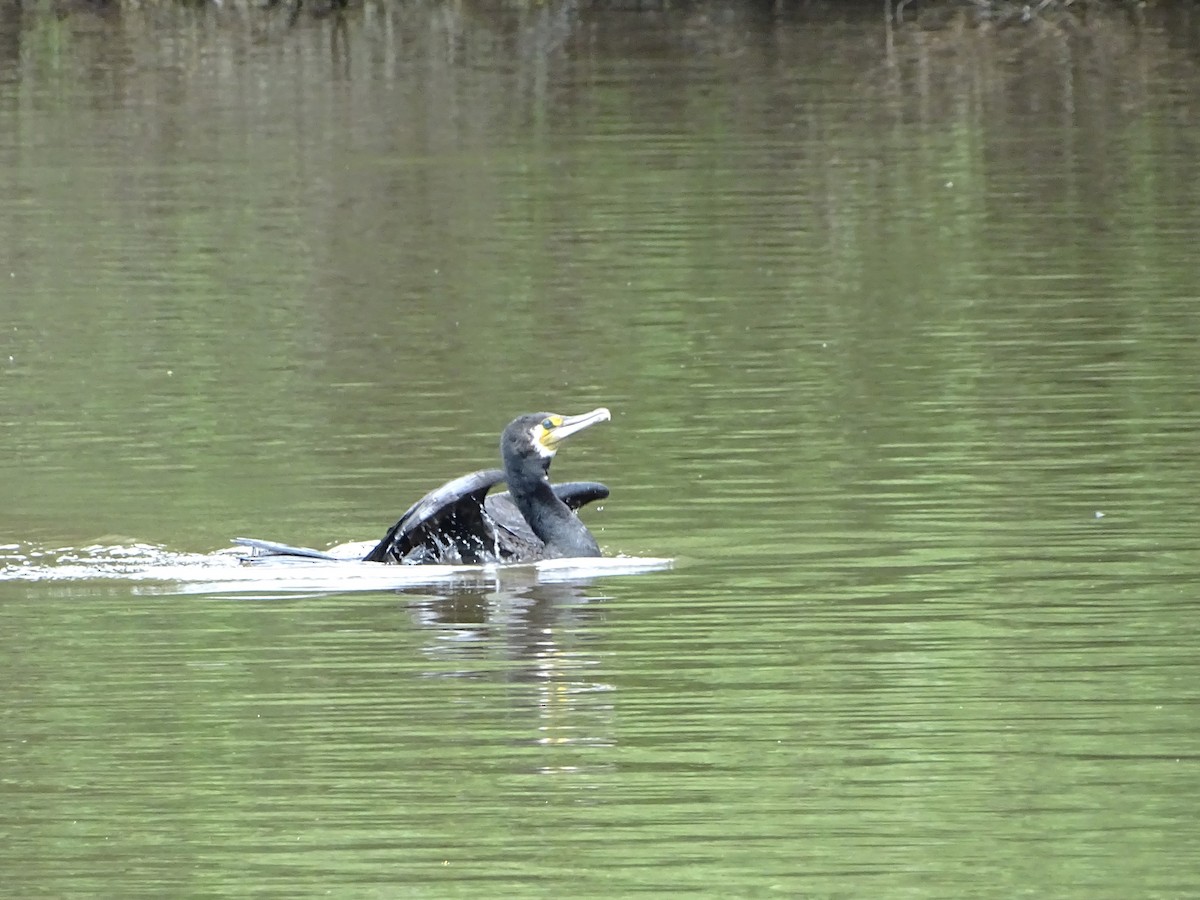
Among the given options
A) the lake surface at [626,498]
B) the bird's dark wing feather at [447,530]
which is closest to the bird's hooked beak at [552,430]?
the bird's dark wing feather at [447,530]

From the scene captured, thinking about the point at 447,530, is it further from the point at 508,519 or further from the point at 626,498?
the point at 626,498

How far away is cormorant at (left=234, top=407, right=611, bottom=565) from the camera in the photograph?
12.1m

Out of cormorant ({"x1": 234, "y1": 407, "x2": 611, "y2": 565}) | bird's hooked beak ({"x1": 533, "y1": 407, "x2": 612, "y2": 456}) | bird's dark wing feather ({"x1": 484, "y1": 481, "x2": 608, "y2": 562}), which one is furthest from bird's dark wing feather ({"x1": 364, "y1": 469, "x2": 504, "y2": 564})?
bird's hooked beak ({"x1": 533, "y1": 407, "x2": 612, "y2": 456})

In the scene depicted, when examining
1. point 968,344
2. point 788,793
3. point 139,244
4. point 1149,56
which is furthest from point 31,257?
point 1149,56

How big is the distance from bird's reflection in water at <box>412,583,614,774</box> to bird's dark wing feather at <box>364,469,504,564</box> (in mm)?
350

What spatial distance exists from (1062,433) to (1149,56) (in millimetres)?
24213

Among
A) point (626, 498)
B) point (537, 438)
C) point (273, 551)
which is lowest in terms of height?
point (626, 498)

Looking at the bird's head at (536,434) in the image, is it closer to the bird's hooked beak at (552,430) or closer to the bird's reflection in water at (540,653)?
the bird's hooked beak at (552,430)

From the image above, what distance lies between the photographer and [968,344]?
59.3 feet

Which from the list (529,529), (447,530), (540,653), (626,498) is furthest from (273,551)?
(626,498)

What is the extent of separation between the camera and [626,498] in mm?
13977

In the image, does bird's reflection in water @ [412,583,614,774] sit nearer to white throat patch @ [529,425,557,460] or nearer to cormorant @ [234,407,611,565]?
cormorant @ [234,407,611,565]

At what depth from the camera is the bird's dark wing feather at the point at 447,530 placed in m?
12.0

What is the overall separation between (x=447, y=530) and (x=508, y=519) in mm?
905
